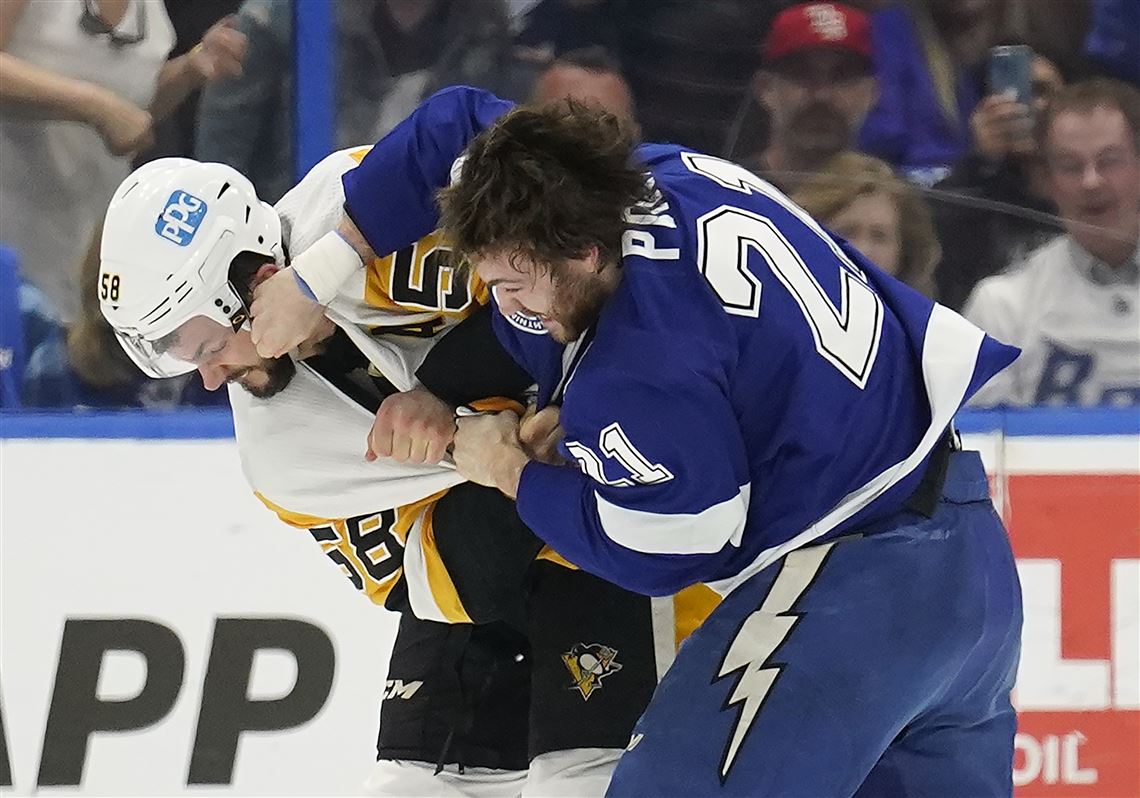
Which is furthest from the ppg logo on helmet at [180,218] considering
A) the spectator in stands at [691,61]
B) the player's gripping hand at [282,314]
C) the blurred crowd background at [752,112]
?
the spectator in stands at [691,61]

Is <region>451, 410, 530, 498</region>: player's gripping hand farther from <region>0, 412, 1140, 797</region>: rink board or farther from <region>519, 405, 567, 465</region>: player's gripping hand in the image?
<region>0, 412, 1140, 797</region>: rink board

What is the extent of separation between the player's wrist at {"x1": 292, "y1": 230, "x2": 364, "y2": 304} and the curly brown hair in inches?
11.6

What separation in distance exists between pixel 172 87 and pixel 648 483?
1933 millimetres

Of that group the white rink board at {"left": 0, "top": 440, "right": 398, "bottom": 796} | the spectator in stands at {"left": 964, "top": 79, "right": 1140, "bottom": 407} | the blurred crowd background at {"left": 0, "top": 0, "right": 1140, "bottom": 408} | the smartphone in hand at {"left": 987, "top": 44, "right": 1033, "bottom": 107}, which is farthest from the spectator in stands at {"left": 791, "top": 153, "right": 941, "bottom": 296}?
the white rink board at {"left": 0, "top": 440, "right": 398, "bottom": 796}

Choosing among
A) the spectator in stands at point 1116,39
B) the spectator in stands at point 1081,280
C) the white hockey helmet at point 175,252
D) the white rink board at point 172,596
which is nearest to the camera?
the white hockey helmet at point 175,252

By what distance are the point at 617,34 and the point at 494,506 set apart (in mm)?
1438

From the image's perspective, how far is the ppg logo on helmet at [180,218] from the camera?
6.56ft

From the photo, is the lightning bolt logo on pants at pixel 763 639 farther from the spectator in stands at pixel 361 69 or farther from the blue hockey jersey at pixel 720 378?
the spectator in stands at pixel 361 69

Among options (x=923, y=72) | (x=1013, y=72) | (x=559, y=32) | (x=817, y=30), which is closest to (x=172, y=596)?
(x=559, y=32)

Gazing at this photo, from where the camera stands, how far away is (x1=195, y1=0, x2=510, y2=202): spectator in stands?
3.21m

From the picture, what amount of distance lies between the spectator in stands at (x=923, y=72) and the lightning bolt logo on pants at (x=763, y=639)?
5.41 feet

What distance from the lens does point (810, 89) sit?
10.8 feet

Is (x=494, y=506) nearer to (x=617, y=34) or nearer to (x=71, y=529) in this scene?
(x=71, y=529)

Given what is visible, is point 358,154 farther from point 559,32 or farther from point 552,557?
point 559,32
